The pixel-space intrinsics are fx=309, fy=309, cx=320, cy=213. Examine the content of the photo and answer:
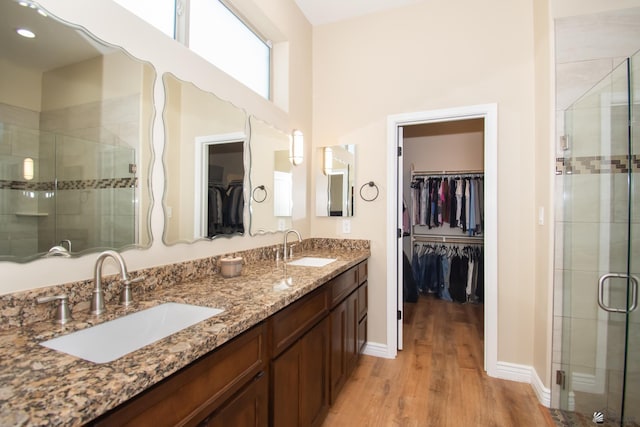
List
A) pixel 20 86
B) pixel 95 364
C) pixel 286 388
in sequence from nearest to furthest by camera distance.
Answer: pixel 95 364, pixel 20 86, pixel 286 388

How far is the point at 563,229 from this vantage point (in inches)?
78.9

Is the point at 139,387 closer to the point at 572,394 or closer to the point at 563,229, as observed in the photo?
the point at 563,229

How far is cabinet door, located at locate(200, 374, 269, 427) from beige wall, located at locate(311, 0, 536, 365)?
1807 mm

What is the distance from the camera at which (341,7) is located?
2.81 metres

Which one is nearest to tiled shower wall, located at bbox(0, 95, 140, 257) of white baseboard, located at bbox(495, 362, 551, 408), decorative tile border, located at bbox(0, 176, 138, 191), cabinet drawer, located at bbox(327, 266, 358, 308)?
decorative tile border, located at bbox(0, 176, 138, 191)

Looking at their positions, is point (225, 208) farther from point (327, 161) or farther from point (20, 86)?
point (327, 161)

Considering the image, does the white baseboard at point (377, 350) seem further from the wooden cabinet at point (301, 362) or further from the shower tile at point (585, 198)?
the shower tile at point (585, 198)

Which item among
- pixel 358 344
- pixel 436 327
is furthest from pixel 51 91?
pixel 436 327

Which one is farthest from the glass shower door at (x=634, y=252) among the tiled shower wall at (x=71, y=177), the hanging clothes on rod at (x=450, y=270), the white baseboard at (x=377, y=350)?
the hanging clothes on rod at (x=450, y=270)

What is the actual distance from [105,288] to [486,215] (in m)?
2.54

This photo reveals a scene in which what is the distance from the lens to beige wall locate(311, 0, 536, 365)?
7.87 ft

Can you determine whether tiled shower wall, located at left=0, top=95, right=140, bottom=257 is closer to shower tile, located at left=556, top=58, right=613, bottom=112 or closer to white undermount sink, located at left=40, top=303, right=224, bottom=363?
white undermount sink, located at left=40, top=303, right=224, bottom=363

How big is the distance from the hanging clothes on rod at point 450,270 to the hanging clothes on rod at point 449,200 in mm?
309

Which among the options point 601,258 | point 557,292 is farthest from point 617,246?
point 557,292
